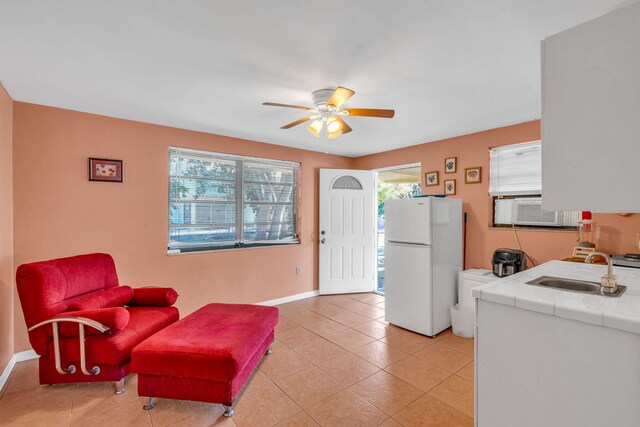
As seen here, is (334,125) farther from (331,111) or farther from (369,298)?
(369,298)

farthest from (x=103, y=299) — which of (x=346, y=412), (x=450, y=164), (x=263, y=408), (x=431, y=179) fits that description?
(x=450, y=164)

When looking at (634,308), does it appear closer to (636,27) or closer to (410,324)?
(636,27)

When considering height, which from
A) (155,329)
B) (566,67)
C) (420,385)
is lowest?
(420,385)

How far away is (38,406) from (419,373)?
277cm

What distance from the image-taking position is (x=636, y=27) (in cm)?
100

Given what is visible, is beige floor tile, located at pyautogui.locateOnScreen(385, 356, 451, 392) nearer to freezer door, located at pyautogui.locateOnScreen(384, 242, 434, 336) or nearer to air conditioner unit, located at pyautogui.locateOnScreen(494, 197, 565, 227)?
freezer door, located at pyautogui.locateOnScreen(384, 242, 434, 336)

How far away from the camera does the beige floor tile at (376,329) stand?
3238mm

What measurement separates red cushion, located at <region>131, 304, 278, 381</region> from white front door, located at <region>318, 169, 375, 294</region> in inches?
94.8

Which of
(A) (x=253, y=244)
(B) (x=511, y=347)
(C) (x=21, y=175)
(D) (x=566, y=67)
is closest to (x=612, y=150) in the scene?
(D) (x=566, y=67)

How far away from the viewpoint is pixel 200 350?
1951 millimetres

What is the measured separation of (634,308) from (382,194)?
6.41 m

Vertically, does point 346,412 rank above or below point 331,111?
below

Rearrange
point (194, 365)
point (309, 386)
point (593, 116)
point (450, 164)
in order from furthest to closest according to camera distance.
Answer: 1. point (450, 164)
2. point (309, 386)
3. point (194, 365)
4. point (593, 116)

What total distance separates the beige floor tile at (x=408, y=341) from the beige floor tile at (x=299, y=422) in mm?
1298
